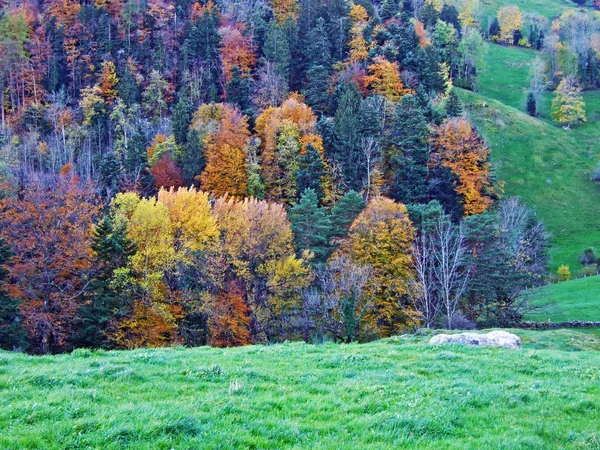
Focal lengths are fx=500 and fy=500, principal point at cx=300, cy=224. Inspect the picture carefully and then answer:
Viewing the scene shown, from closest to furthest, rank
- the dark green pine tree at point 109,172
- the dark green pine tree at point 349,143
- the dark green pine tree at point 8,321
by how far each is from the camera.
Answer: the dark green pine tree at point 8,321
the dark green pine tree at point 349,143
the dark green pine tree at point 109,172

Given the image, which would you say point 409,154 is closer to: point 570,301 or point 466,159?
point 466,159

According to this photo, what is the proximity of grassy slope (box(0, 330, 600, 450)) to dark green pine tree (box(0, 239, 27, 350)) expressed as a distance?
2019cm

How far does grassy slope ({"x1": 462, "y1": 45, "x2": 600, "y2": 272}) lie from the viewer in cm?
8175

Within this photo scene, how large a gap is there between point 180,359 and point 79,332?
26.9 metres

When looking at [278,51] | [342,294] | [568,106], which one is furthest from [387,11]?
[342,294]

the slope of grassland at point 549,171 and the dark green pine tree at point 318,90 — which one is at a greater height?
the dark green pine tree at point 318,90

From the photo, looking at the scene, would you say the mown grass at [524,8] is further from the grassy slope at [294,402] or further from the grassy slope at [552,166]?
the grassy slope at [294,402]

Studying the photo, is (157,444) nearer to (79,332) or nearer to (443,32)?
(79,332)

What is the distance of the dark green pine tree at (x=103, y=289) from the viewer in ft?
130

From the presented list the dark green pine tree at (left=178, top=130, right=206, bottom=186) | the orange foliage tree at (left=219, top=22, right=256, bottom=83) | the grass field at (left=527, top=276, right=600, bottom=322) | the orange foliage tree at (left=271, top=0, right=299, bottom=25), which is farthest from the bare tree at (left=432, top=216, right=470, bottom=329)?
the orange foliage tree at (left=271, top=0, right=299, bottom=25)

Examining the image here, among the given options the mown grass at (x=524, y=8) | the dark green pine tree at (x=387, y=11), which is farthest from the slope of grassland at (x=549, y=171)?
the mown grass at (x=524, y=8)

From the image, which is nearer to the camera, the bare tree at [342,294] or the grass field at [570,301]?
the bare tree at [342,294]

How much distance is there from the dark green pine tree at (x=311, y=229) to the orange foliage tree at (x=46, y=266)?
21211mm

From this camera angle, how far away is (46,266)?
41.2 metres
